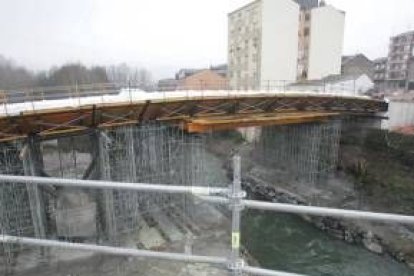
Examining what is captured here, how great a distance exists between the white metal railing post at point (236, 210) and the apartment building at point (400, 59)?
4329 cm

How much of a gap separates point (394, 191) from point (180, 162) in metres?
9.63

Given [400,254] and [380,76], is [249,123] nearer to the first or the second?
[400,254]

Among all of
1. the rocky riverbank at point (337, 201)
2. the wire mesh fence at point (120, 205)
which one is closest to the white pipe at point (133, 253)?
the wire mesh fence at point (120, 205)

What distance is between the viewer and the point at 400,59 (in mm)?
41906

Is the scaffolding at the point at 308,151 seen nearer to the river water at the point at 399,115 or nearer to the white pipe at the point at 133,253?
the river water at the point at 399,115

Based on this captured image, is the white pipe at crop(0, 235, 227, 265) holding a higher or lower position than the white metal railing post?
lower

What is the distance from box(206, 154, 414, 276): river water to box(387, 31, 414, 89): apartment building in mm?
31894

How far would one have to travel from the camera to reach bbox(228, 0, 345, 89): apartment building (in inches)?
1115

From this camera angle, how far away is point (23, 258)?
984 cm

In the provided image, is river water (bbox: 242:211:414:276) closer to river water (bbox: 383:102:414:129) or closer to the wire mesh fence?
the wire mesh fence

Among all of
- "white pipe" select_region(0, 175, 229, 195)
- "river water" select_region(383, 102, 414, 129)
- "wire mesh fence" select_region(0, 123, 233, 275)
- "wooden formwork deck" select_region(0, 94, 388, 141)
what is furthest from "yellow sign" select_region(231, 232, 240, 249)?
"river water" select_region(383, 102, 414, 129)

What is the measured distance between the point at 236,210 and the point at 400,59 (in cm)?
4740

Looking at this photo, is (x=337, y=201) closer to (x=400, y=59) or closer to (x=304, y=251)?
(x=304, y=251)

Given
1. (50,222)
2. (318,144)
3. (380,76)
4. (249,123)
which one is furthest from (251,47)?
(380,76)
